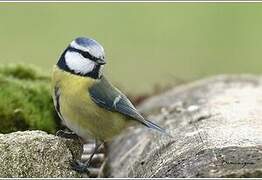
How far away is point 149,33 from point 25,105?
7388mm

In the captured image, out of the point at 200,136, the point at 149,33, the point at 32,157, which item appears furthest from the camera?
the point at 149,33

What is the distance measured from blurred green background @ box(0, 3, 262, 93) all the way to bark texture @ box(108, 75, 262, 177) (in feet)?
14.8

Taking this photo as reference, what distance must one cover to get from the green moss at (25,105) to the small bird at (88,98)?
37cm

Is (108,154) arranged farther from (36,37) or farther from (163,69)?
(36,37)

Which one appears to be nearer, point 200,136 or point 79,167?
point 79,167

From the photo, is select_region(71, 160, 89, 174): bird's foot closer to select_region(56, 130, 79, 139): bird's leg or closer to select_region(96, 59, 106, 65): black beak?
select_region(56, 130, 79, 139): bird's leg

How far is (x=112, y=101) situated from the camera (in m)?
3.82

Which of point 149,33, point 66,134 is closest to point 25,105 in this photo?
point 66,134

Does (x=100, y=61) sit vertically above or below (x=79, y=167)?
above

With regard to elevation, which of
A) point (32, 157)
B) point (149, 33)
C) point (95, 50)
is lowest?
point (32, 157)

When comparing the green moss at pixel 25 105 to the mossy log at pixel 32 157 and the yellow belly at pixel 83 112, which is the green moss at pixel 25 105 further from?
the mossy log at pixel 32 157

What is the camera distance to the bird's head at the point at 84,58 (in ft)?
12.4

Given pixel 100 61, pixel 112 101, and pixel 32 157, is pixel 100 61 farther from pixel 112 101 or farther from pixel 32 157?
pixel 32 157

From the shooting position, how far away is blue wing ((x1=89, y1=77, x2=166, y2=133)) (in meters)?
3.78
